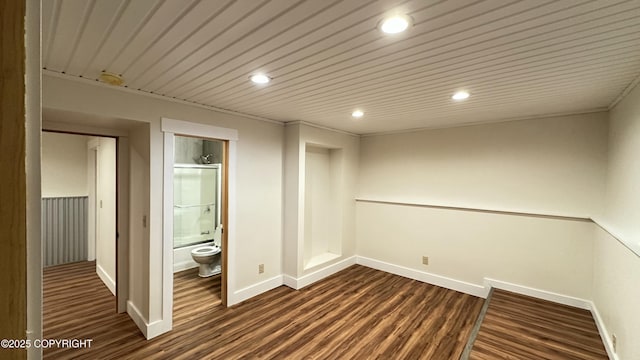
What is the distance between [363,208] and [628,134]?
322cm

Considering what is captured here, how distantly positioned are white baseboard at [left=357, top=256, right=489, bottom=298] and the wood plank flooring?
0.41 feet

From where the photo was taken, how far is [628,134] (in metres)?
2.16

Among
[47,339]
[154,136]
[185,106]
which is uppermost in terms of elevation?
[185,106]

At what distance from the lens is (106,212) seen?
3.79 metres

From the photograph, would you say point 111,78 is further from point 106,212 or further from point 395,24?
point 106,212

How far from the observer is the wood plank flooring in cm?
240

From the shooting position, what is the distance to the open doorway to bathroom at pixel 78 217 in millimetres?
3615

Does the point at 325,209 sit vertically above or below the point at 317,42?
below

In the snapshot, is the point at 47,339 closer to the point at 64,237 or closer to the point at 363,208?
the point at 64,237

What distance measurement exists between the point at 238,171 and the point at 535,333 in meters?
3.47

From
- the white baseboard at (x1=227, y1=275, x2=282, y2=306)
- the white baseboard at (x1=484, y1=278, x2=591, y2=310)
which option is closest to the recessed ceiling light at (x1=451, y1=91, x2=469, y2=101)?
the white baseboard at (x1=484, y1=278, x2=591, y2=310)

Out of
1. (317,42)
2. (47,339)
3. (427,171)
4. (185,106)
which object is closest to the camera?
(317,42)

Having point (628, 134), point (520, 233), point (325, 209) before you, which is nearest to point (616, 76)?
point (628, 134)

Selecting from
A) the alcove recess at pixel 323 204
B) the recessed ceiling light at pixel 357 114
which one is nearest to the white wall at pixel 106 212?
the alcove recess at pixel 323 204
